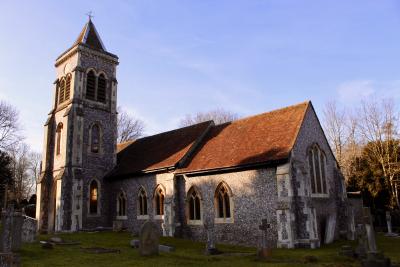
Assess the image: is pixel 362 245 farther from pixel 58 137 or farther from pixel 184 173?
pixel 58 137

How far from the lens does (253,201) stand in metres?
16.9

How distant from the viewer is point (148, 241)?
13102 millimetres

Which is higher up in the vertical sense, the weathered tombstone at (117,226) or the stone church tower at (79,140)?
the stone church tower at (79,140)

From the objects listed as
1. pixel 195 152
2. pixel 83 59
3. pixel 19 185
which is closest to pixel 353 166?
pixel 195 152

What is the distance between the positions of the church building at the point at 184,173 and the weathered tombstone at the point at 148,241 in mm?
2455

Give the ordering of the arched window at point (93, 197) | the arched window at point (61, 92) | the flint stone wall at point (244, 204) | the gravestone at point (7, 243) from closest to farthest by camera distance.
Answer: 1. the gravestone at point (7, 243)
2. the flint stone wall at point (244, 204)
3. the arched window at point (93, 197)
4. the arched window at point (61, 92)

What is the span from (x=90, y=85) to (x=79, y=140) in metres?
4.36

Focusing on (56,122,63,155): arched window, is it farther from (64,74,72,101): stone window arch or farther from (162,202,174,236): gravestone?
(162,202,174,236): gravestone

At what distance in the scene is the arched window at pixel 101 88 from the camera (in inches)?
1032

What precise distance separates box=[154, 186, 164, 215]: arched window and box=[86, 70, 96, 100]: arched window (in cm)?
904

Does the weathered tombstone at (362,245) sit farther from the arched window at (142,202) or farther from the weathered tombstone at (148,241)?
the arched window at (142,202)

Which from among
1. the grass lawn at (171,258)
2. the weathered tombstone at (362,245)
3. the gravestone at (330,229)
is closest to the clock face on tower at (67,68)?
the grass lawn at (171,258)

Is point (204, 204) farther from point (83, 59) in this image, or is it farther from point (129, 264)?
point (83, 59)

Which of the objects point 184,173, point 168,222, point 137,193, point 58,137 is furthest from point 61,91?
point 168,222
